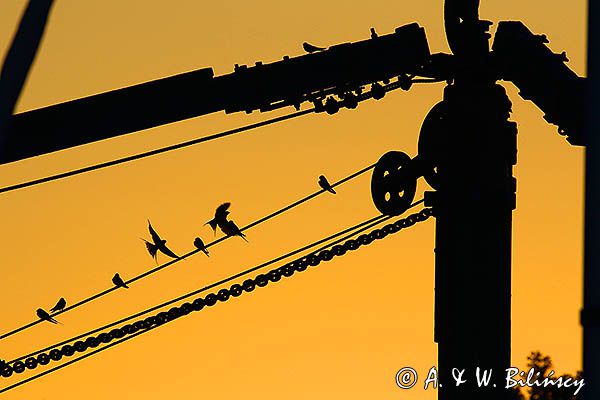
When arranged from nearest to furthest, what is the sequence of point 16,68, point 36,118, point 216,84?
1. point 16,68
2. point 36,118
3. point 216,84

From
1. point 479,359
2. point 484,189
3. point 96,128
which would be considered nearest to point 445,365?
point 479,359

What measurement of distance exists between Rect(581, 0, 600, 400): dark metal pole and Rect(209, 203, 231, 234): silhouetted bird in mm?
11329

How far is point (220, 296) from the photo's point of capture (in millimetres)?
17078

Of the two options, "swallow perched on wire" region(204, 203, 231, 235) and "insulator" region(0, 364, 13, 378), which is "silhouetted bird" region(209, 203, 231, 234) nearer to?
"swallow perched on wire" region(204, 203, 231, 235)

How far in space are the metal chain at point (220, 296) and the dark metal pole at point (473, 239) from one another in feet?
2.32

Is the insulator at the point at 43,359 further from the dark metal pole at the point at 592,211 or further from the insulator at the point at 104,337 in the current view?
→ the dark metal pole at the point at 592,211

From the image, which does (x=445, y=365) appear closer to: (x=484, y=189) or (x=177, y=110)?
(x=484, y=189)

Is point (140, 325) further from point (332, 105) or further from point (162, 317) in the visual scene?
point (332, 105)

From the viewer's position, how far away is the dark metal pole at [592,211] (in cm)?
779

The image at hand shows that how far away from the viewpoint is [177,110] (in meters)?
16.0

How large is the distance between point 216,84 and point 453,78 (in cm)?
242

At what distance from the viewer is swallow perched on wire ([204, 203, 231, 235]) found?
752 inches

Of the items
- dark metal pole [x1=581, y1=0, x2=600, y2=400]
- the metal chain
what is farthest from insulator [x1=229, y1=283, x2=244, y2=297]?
dark metal pole [x1=581, y1=0, x2=600, y2=400]

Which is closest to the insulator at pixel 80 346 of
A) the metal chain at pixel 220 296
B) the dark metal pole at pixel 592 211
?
the metal chain at pixel 220 296
